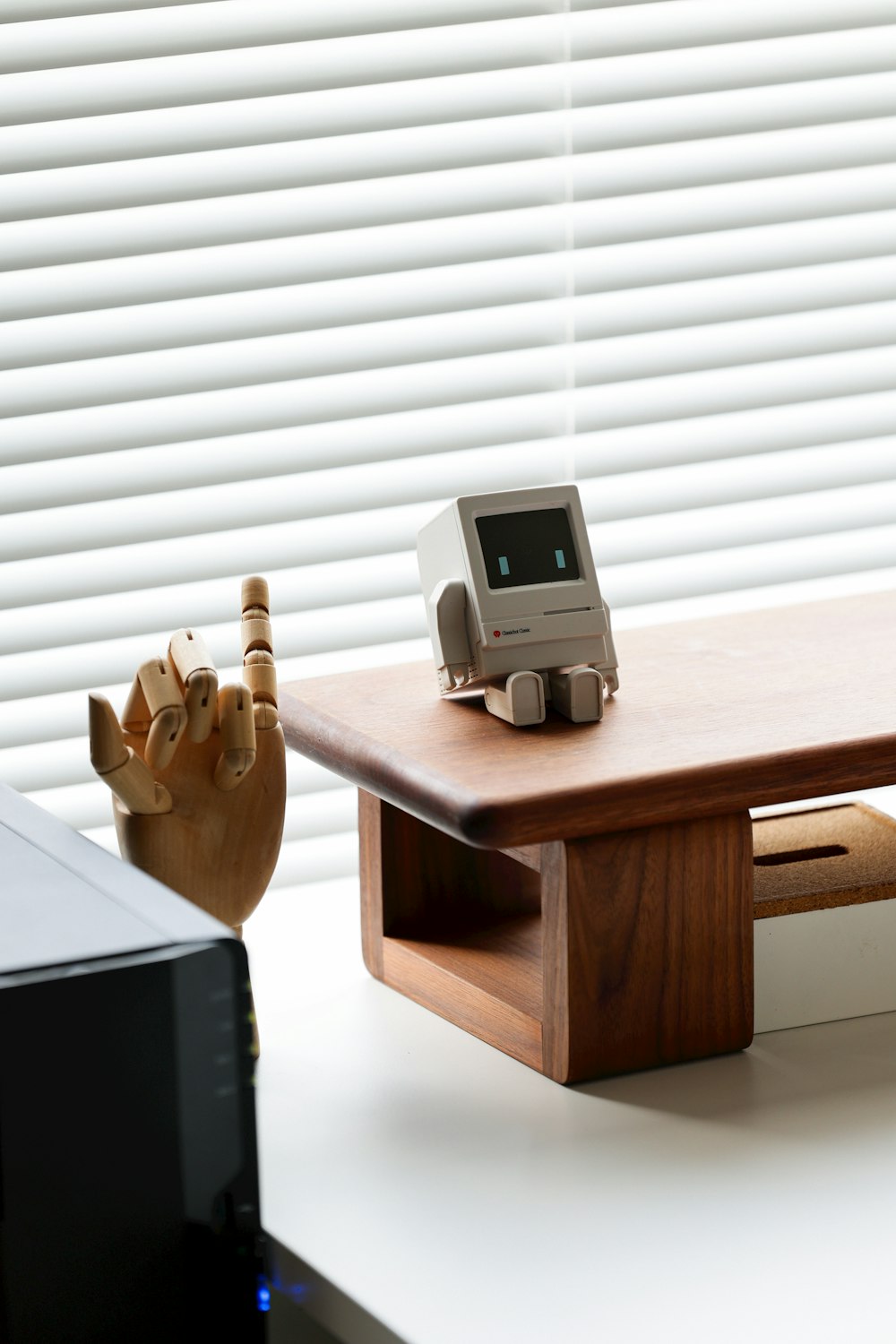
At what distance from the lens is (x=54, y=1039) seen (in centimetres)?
69

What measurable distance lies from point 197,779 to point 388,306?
48 centimetres

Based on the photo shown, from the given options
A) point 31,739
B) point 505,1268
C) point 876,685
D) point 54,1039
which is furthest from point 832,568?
point 54,1039

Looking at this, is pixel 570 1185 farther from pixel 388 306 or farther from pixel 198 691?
pixel 388 306

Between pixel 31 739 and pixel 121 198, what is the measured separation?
1.24 feet

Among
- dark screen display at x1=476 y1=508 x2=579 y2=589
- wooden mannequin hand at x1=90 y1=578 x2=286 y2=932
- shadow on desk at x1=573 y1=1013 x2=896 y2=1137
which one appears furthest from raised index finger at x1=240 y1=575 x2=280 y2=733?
shadow on desk at x1=573 y1=1013 x2=896 y2=1137

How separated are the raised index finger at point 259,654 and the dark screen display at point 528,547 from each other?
132mm

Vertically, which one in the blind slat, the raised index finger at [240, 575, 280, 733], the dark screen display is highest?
the blind slat

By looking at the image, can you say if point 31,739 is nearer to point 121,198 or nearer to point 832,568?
point 121,198

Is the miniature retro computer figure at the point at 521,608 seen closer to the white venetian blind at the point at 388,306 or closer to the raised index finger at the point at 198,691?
the raised index finger at the point at 198,691

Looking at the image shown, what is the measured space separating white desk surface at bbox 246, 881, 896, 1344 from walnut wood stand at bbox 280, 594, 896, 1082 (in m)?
0.03

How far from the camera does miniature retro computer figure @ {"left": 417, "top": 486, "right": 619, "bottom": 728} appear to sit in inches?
38.2

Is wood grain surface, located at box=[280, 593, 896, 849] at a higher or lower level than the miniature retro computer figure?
lower

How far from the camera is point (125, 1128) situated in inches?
27.8

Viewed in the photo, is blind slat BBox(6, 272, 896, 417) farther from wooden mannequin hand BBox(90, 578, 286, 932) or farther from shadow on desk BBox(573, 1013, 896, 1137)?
shadow on desk BBox(573, 1013, 896, 1137)
